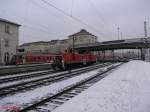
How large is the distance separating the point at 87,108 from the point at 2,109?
123 inches

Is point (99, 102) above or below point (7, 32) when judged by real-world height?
below

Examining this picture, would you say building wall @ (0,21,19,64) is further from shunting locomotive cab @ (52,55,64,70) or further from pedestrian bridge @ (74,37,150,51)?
pedestrian bridge @ (74,37,150,51)

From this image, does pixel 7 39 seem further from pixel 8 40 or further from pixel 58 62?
pixel 58 62

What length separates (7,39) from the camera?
48.6 meters

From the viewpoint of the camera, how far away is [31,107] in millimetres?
7395

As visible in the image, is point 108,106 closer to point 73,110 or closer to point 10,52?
point 73,110

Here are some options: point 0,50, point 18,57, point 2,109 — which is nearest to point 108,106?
point 2,109

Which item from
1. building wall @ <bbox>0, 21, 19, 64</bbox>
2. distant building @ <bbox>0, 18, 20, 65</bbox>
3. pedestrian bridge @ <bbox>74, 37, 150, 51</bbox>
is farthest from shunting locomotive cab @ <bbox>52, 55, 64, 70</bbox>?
pedestrian bridge @ <bbox>74, 37, 150, 51</bbox>

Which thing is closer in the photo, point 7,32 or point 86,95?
point 86,95

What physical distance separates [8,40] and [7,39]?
0.39 metres

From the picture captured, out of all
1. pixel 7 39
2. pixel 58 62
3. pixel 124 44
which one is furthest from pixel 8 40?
pixel 124 44

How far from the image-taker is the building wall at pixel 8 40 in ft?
151

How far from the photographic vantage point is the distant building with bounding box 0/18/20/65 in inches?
1825

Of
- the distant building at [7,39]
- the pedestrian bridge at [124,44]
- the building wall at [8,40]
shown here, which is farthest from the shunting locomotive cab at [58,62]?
the pedestrian bridge at [124,44]
